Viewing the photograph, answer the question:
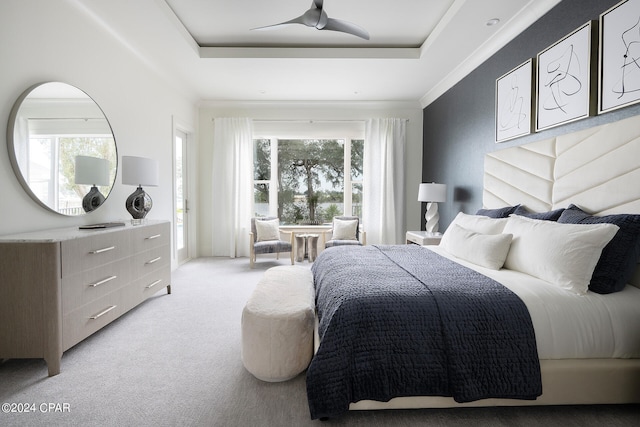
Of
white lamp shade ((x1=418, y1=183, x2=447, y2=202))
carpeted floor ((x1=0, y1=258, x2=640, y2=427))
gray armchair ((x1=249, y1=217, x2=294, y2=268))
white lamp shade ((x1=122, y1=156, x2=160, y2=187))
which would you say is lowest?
carpeted floor ((x1=0, y1=258, x2=640, y2=427))

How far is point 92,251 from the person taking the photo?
87.9 inches

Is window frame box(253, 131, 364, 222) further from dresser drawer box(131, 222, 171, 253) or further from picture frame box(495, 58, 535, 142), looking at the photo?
picture frame box(495, 58, 535, 142)

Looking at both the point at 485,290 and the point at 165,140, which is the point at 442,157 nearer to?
the point at 485,290

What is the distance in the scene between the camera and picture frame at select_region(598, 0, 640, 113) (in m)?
1.84

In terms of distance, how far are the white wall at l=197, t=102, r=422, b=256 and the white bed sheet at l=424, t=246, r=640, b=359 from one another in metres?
4.00

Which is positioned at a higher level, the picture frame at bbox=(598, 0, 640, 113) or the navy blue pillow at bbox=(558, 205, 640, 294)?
the picture frame at bbox=(598, 0, 640, 113)

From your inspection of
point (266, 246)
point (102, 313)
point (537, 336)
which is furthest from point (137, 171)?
point (537, 336)

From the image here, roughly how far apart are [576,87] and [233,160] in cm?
467

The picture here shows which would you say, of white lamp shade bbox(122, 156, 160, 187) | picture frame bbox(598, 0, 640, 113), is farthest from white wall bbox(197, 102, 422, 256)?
picture frame bbox(598, 0, 640, 113)

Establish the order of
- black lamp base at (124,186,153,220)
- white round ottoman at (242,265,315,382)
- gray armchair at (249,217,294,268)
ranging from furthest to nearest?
1. gray armchair at (249,217,294,268)
2. black lamp base at (124,186,153,220)
3. white round ottoman at (242,265,315,382)

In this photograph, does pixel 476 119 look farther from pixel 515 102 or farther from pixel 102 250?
pixel 102 250

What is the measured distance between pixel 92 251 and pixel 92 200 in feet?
2.59

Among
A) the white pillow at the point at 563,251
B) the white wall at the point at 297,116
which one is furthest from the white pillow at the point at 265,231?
the white pillow at the point at 563,251

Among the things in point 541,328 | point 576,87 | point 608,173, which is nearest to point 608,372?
point 541,328
